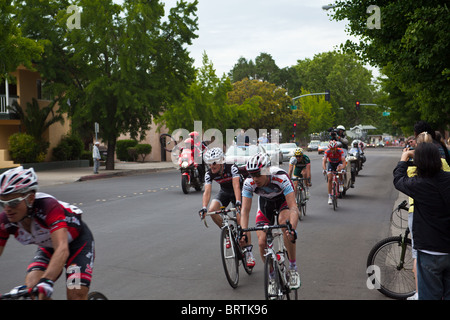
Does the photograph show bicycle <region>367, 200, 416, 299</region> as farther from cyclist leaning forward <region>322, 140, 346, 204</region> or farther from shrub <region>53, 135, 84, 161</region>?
shrub <region>53, 135, 84, 161</region>

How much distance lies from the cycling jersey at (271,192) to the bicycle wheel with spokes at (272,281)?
120 cm

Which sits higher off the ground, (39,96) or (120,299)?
(39,96)

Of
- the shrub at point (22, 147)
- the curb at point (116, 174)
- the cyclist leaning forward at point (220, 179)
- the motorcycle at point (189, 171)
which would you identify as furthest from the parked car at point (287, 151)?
the cyclist leaning forward at point (220, 179)

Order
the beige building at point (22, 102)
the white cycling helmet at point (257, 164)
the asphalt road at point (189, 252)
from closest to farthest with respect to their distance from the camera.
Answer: the white cycling helmet at point (257, 164)
the asphalt road at point (189, 252)
the beige building at point (22, 102)

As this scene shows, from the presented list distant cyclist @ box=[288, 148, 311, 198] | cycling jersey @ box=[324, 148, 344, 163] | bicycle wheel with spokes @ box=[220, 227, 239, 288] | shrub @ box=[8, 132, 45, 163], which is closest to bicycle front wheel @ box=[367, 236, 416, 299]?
bicycle wheel with spokes @ box=[220, 227, 239, 288]

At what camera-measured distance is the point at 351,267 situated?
780 centimetres

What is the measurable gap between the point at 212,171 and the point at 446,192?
4285mm

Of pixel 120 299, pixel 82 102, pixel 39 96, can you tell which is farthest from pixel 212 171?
pixel 39 96

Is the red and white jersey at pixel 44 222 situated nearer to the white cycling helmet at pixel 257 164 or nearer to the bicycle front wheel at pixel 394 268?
the white cycling helmet at pixel 257 164

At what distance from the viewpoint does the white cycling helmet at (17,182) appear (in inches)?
147

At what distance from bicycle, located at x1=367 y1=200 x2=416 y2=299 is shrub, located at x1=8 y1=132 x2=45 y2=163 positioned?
27.7 m
